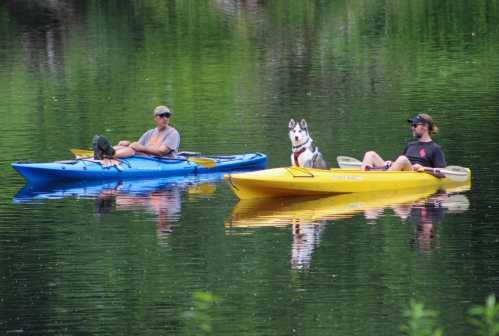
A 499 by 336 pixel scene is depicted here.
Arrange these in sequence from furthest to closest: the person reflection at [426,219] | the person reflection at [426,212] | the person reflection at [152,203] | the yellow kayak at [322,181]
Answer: the yellow kayak at [322,181] → the person reflection at [152,203] → the person reflection at [426,212] → the person reflection at [426,219]

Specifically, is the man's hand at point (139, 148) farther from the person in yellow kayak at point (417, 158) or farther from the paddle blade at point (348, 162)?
the person in yellow kayak at point (417, 158)

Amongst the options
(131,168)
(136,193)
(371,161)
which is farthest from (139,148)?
(371,161)

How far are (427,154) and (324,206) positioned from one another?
2.01 meters

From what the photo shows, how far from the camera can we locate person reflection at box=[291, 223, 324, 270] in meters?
16.5

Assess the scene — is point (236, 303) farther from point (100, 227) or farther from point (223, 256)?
point (100, 227)

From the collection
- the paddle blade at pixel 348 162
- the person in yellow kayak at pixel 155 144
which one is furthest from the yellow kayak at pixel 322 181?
the person in yellow kayak at pixel 155 144

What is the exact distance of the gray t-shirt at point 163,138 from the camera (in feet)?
76.9

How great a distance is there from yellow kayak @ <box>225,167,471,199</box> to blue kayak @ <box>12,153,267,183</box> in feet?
9.43

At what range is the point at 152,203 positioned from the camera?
21.0 meters

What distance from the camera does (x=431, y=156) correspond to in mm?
21641

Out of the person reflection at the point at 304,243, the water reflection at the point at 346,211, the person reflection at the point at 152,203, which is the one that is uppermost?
the person reflection at the point at 152,203

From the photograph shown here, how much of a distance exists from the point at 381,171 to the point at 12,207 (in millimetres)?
4814

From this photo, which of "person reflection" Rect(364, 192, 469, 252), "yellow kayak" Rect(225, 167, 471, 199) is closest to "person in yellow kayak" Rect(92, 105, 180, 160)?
"yellow kayak" Rect(225, 167, 471, 199)

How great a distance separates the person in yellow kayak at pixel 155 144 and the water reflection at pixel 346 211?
2889 millimetres
